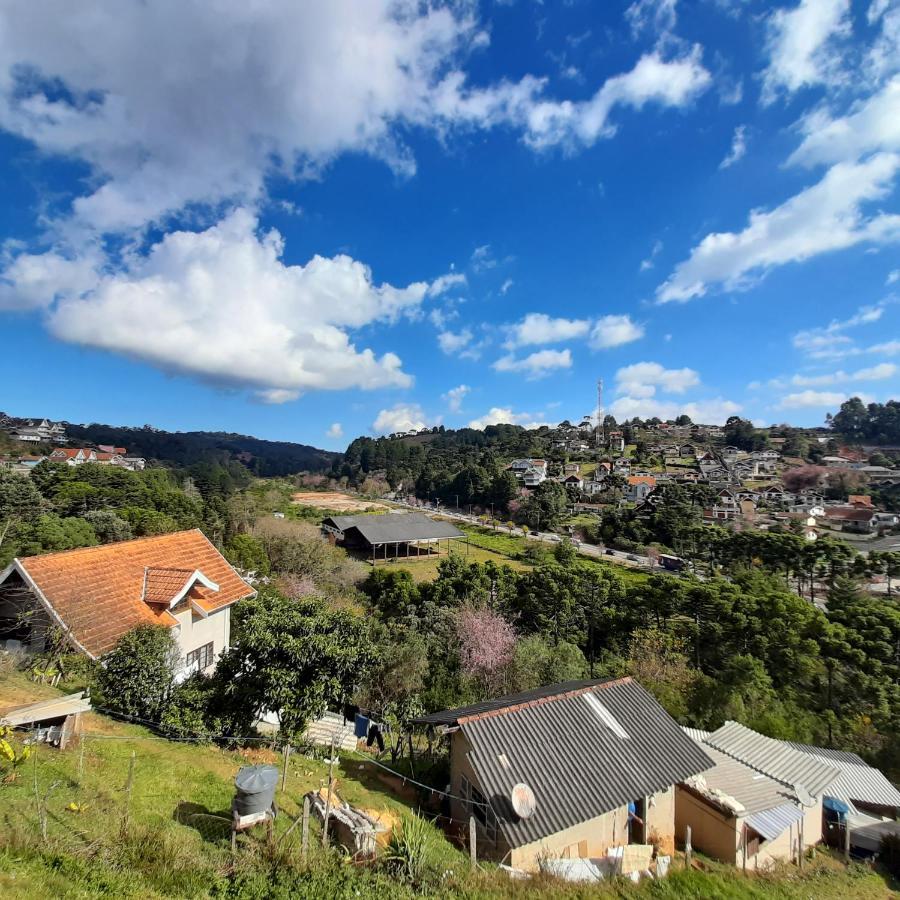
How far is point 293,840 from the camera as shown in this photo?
598 centimetres

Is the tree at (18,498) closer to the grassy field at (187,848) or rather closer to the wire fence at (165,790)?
the grassy field at (187,848)

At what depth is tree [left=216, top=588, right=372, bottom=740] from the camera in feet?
28.7

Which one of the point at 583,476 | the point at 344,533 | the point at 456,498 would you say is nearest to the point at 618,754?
the point at 344,533

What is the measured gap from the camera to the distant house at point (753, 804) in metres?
8.88

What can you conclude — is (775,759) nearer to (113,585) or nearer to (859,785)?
(859,785)

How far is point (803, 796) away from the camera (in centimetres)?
979

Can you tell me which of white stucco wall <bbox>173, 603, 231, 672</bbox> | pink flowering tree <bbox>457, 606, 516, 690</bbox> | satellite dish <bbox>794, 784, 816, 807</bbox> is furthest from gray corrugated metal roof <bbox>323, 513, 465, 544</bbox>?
satellite dish <bbox>794, 784, 816, 807</bbox>

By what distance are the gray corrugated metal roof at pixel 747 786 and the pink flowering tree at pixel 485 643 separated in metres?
7.10

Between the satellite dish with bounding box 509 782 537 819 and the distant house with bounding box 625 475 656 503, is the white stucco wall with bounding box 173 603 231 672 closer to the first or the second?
the satellite dish with bounding box 509 782 537 819

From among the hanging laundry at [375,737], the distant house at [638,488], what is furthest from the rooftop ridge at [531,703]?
the distant house at [638,488]

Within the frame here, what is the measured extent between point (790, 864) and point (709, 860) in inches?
92.8

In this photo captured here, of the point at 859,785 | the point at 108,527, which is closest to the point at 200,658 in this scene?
the point at 859,785

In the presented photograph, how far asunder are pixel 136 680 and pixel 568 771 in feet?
27.3

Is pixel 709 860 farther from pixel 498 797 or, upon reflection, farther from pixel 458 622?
pixel 458 622
